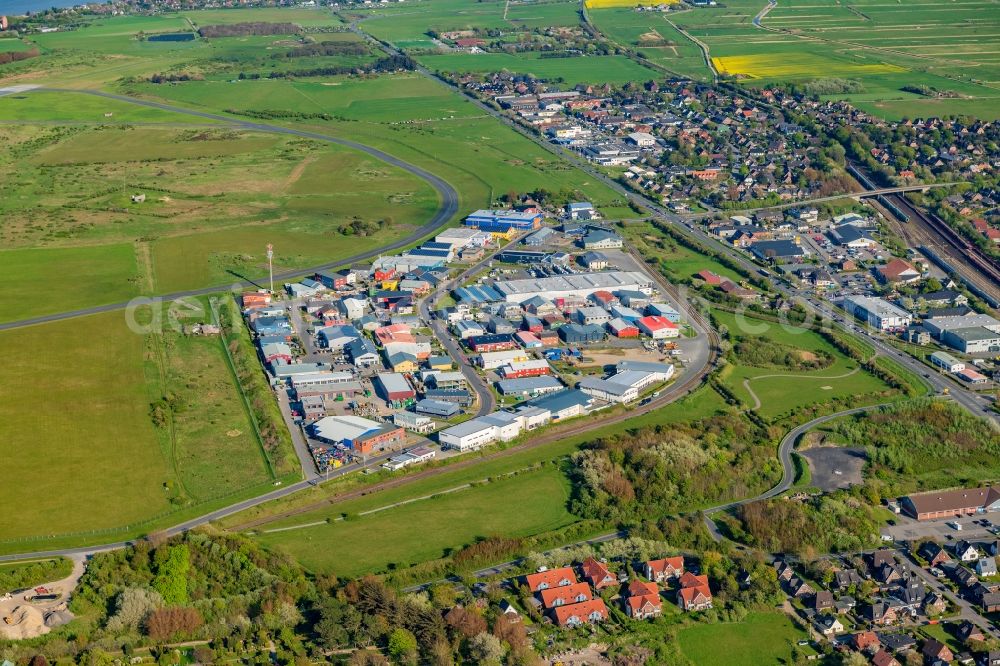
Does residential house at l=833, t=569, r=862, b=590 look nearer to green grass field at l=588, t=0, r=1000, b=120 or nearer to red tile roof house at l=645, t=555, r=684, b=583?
red tile roof house at l=645, t=555, r=684, b=583

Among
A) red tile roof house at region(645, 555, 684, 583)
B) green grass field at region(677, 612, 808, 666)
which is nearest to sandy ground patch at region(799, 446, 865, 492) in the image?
red tile roof house at region(645, 555, 684, 583)

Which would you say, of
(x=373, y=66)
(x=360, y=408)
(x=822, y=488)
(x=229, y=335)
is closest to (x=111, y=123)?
(x=373, y=66)

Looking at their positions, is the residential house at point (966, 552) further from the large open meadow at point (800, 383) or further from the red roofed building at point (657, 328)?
the red roofed building at point (657, 328)

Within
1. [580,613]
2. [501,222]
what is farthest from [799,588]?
[501,222]

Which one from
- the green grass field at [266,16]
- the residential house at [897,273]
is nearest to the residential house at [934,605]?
the residential house at [897,273]

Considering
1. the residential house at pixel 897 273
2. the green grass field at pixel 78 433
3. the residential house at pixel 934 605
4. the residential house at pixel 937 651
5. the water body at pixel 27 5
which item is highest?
the residential house at pixel 937 651

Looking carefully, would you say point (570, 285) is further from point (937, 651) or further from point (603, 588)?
point (937, 651)

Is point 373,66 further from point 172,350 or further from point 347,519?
point 347,519
